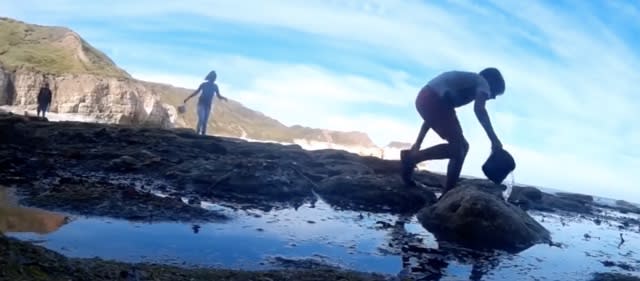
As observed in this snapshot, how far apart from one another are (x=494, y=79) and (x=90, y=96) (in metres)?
126

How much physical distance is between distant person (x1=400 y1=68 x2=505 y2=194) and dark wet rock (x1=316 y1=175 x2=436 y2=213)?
2.12 feet

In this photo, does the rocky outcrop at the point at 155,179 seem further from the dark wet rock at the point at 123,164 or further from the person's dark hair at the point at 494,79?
the person's dark hair at the point at 494,79

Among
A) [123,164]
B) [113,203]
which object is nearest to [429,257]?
[113,203]

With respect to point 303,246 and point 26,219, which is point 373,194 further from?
point 26,219

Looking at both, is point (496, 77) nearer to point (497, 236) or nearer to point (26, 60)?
point (497, 236)

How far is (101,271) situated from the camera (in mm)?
3234

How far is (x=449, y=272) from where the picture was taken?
4.93 meters

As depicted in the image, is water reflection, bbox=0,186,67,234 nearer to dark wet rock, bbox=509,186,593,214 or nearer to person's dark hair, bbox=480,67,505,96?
person's dark hair, bbox=480,67,505,96

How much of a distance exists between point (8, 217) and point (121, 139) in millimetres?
9297

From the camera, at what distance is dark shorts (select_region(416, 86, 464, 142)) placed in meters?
9.64

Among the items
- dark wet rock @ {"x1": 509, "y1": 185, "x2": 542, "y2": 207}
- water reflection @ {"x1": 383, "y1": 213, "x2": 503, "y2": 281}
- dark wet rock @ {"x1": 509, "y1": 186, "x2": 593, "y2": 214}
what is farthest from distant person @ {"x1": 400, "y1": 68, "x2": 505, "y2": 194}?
dark wet rock @ {"x1": 509, "y1": 186, "x2": 593, "y2": 214}

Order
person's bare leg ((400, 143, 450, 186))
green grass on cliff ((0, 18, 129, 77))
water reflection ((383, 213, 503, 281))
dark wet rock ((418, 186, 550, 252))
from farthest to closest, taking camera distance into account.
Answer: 1. green grass on cliff ((0, 18, 129, 77))
2. person's bare leg ((400, 143, 450, 186))
3. dark wet rock ((418, 186, 550, 252))
4. water reflection ((383, 213, 503, 281))

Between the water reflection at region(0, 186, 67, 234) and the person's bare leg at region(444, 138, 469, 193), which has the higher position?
the person's bare leg at region(444, 138, 469, 193)

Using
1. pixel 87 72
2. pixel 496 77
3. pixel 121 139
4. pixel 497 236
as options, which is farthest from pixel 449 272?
pixel 87 72
